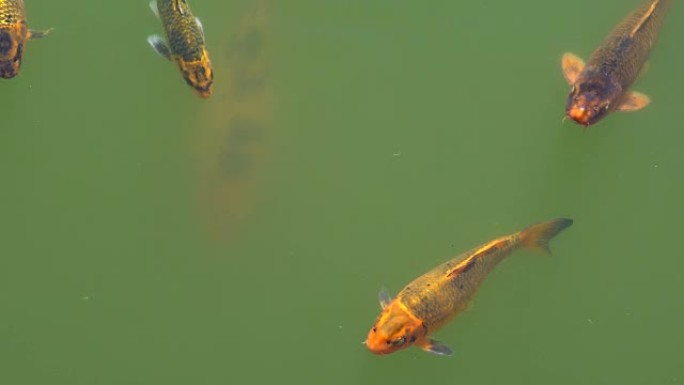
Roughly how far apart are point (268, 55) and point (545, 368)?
2.84m

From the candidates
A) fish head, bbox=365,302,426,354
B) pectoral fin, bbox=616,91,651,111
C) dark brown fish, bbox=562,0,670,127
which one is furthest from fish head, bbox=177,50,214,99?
pectoral fin, bbox=616,91,651,111

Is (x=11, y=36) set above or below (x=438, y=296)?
above

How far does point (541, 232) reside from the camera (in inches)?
209

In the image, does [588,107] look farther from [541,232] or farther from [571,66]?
[541,232]

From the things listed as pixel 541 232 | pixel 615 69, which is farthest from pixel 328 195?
pixel 615 69

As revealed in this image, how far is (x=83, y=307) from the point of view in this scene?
564cm

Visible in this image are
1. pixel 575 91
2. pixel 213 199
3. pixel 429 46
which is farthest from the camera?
pixel 429 46

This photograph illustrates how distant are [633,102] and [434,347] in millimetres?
2111

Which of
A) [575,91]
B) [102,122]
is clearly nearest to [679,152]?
[575,91]

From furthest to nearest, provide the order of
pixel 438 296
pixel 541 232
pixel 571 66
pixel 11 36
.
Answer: pixel 571 66, pixel 11 36, pixel 541 232, pixel 438 296

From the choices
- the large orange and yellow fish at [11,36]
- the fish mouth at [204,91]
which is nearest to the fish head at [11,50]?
the large orange and yellow fish at [11,36]

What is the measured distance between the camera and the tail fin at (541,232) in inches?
207

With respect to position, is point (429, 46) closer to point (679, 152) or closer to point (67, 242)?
point (679, 152)

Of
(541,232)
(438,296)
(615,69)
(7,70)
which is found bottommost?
(438,296)
